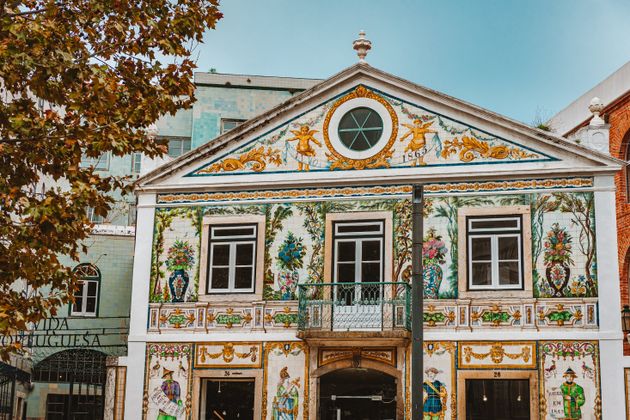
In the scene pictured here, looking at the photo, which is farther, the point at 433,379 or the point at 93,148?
the point at 433,379

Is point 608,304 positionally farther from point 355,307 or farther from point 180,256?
point 180,256

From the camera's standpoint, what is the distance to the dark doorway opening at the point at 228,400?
936 inches

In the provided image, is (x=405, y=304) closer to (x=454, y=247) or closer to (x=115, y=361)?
(x=454, y=247)

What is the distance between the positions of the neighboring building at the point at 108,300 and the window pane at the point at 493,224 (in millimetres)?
7797

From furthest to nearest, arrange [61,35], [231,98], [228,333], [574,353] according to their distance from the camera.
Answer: [231,98]
[228,333]
[574,353]
[61,35]

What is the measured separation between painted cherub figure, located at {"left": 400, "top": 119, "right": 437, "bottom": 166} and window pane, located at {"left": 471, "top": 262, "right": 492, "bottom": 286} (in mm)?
2737

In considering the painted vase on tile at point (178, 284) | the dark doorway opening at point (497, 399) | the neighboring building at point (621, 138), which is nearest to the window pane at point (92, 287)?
the painted vase on tile at point (178, 284)

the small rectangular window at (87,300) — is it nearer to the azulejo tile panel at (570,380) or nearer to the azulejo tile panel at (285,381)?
the azulejo tile panel at (285,381)

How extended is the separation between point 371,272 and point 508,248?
3151mm

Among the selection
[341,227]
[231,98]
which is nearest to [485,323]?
[341,227]

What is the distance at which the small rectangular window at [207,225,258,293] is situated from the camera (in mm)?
24219

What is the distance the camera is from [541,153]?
76.0 feet

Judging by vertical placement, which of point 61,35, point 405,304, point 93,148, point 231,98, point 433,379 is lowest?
point 433,379

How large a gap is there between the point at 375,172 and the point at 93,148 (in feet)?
34.4
